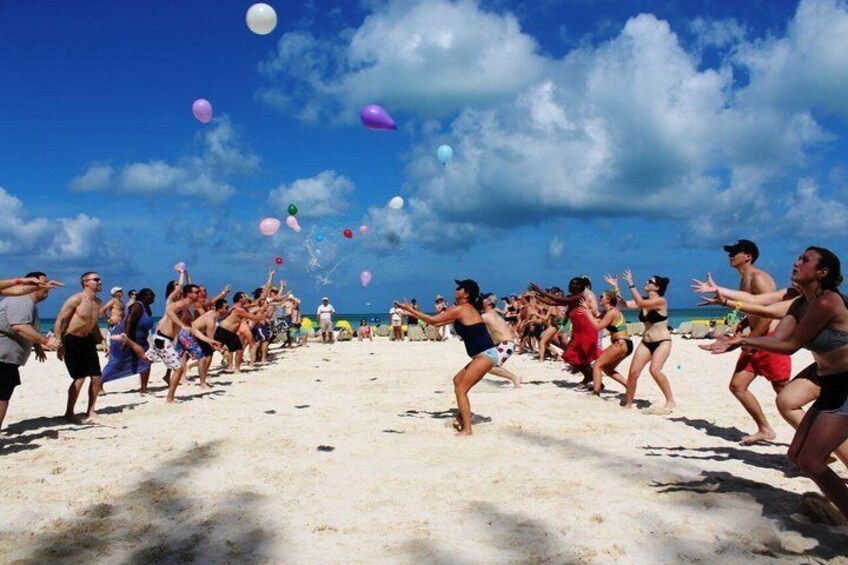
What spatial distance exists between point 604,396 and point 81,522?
7.51 metres

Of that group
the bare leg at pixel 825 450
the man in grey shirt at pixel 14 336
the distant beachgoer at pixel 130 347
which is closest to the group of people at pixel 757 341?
the bare leg at pixel 825 450

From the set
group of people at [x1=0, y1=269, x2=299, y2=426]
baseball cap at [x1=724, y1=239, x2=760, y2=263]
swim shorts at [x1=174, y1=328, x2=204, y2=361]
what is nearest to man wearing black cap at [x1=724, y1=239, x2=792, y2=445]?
baseball cap at [x1=724, y1=239, x2=760, y2=263]

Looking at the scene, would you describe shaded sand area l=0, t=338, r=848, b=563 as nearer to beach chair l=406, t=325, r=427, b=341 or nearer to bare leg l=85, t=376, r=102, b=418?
bare leg l=85, t=376, r=102, b=418

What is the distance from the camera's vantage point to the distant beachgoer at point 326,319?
80.9 ft

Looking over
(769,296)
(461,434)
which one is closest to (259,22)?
(461,434)

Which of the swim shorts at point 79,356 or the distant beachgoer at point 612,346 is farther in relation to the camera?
the distant beachgoer at point 612,346

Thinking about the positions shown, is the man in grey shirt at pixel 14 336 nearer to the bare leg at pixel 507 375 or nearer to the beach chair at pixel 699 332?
the bare leg at pixel 507 375

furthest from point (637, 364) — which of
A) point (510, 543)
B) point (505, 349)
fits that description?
point (510, 543)

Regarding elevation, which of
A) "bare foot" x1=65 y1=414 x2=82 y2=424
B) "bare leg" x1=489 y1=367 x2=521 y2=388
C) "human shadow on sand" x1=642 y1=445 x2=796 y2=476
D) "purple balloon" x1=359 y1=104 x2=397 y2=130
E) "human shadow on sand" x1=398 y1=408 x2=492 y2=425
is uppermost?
"purple balloon" x1=359 y1=104 x2=397 y2=130

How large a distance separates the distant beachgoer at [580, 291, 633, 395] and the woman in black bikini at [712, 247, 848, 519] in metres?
5.37

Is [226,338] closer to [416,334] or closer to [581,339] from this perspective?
[581,339]

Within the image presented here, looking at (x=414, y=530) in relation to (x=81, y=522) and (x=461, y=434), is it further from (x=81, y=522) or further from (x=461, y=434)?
(x=461, y=434)

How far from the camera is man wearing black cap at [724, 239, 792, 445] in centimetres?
584

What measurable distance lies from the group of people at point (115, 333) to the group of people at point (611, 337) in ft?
0.05
